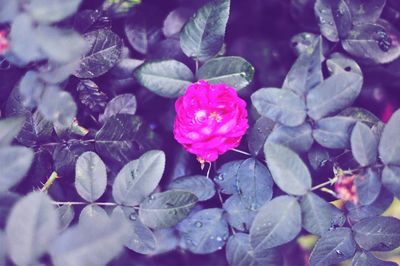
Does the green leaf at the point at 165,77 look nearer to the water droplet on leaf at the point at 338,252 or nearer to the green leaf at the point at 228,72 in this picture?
the green leaf at the point at 228,72

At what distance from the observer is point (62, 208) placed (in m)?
0.99

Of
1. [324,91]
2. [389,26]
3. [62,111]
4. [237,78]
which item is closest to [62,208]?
[62,111]

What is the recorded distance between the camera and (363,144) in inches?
33.6

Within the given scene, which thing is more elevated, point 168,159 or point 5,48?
point 5,48

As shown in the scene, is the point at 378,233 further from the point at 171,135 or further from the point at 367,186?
the point at 171,135

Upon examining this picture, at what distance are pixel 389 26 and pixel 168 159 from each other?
756 millimetres

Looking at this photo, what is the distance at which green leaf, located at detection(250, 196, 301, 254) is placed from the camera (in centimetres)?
88

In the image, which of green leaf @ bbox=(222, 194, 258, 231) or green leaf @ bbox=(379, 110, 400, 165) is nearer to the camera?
green leaf @ bbox=(379, 110, 400, 165)

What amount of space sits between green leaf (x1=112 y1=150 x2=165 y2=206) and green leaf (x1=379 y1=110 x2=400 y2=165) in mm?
476

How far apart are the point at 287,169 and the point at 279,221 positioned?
0.37 ft

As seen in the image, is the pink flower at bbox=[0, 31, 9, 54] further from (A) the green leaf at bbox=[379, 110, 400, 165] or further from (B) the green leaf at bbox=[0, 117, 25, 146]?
(A) the green leaf at bbox=[379, 110, 400, 165]

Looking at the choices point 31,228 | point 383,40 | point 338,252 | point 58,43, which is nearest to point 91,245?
point 31,228

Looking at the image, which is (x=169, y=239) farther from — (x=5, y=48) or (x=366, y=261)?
(x=5, y=48)

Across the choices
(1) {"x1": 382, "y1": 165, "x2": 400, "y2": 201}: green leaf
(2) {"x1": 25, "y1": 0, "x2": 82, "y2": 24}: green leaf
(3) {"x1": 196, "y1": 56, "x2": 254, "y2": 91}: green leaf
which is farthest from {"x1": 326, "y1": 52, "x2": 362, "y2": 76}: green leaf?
(2) {"x1": 25, "y1": 0, "x2": 82, "y2": 24}: green leaf
